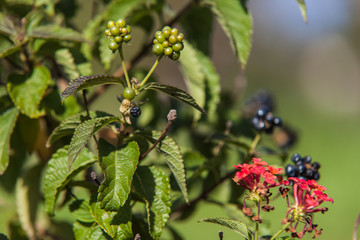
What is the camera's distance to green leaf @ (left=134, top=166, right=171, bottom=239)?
0.72 meters

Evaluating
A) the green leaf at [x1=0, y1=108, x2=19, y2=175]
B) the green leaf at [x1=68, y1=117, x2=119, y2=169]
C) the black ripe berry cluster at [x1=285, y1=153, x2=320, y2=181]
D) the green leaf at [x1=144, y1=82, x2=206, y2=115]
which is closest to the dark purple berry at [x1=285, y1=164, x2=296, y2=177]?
the black ripe berry cluster at [x1=285, y1=153, x2=320, y2=181]

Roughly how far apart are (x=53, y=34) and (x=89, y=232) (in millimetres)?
379

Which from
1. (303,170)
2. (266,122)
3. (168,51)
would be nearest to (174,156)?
(168,51)

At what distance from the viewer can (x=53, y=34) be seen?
2.85 ft

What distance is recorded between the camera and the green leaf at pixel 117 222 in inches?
27.4

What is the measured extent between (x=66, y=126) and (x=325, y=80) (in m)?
A: 9.52

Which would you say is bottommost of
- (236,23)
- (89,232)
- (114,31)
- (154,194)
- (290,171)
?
(89,232)

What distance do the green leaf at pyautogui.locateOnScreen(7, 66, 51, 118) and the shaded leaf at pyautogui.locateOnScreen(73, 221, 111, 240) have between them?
225 millimetres

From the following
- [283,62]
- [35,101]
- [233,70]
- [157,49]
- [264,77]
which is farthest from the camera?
[283,62]

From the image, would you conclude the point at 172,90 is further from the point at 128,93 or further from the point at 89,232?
the point at 89,232

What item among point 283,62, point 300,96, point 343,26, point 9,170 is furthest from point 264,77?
point 9,170

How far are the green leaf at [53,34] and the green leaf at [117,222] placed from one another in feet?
1.14

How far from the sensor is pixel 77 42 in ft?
2.97

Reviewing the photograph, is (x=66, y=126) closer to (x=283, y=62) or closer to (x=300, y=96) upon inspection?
(x=300, y=96)
